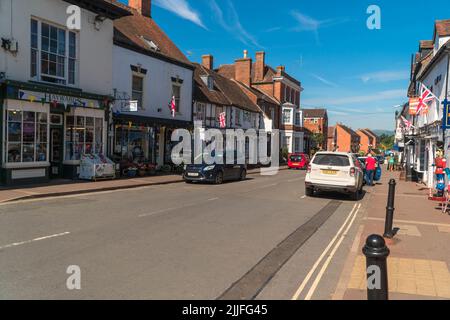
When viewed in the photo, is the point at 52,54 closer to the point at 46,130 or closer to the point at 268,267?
the point at 46,130

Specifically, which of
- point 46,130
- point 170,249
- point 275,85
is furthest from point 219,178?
point 275,85

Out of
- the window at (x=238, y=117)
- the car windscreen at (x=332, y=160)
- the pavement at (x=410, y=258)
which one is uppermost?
the window at (x=238, y=117)

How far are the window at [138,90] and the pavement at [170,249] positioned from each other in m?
10.5

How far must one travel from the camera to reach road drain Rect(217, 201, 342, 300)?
4758 mm

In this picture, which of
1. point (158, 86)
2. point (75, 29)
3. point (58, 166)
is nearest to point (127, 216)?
point (58, 166)

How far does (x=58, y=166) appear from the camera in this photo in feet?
54.5

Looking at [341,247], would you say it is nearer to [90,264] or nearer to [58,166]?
[90,264]

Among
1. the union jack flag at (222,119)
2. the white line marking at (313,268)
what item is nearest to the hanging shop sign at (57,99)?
the white line marking at (313,268)

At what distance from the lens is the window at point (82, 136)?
55.1 feet

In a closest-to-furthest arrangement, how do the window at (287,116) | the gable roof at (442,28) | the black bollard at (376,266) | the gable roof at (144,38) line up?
1. the black bollard at (376,266)
2. the gable roof at (442,28)
3. the gable roof at (144,38)
4. the window at (287,116)

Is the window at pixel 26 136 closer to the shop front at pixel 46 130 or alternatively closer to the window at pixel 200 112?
the shop front at pixel 46 130

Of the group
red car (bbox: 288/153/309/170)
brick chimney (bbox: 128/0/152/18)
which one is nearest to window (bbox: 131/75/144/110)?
brick chimney (bbox: 128/0/152/18)

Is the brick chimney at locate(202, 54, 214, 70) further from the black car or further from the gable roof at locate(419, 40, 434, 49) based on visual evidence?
the black car
